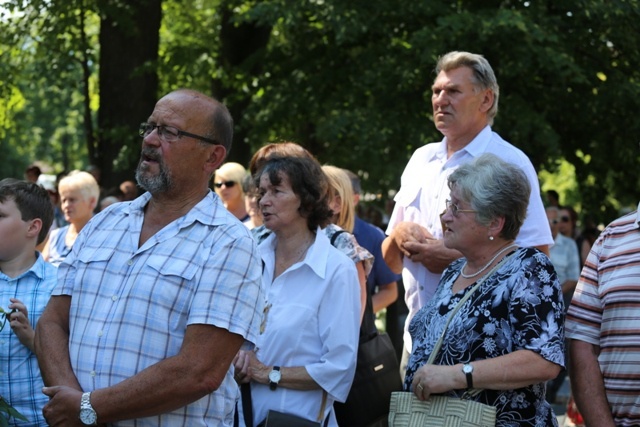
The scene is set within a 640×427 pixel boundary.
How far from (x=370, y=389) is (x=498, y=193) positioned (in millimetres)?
1540

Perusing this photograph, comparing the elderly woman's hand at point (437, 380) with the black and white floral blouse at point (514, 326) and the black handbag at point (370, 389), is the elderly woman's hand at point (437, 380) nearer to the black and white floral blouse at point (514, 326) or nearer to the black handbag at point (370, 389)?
the black and white floral blouse at point (514, 326)

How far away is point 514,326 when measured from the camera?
4168 mm

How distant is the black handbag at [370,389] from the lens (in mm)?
5457

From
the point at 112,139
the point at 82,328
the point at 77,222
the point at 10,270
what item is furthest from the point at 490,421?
the point at 112,139

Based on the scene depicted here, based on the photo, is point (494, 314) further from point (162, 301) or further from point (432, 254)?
point (162, 301)

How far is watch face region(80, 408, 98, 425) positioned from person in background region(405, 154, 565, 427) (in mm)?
1296

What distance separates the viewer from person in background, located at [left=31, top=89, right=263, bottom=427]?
373 centimetres

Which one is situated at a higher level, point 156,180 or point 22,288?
point 156,180

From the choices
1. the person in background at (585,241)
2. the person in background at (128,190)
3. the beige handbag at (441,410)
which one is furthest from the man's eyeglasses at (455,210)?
the person in background at (585,241)

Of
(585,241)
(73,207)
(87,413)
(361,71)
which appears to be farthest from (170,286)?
(585,241)

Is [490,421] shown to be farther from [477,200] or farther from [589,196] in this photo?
[589,196]

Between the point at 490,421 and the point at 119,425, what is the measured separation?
140 cm

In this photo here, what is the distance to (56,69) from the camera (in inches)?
658

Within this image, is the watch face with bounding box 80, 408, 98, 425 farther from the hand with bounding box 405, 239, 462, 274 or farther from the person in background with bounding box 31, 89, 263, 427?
the hand with bounding box 405, 239, 462, 274
